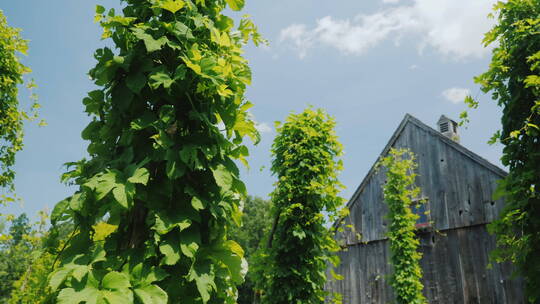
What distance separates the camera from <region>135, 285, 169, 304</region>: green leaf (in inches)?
70.2

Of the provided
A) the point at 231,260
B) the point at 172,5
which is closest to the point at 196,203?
the point at 231,260

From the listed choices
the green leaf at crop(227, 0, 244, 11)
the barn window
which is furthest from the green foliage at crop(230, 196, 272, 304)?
the green leaf at crop(227, 0, 244, 11)

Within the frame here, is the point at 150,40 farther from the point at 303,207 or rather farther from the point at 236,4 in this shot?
the point at 303,207

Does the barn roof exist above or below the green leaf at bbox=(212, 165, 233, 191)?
above

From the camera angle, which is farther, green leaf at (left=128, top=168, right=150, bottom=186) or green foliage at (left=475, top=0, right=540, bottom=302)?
green foliage at (left=475, top=0, right=540, bottom=302)

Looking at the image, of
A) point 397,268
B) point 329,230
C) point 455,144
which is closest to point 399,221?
point 397,268

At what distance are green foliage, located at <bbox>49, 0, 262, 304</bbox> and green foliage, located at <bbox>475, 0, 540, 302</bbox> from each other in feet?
13.8

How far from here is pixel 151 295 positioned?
1.83 m

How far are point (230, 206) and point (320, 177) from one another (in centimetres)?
394

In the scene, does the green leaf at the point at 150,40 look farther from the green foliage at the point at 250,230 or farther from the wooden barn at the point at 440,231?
the green foliage at the point at 250,230

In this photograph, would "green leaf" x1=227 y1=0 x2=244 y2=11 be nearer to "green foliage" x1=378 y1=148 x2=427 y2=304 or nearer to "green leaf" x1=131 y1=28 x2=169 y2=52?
"green leaf" x1=131 y1=28 x2=169 y2=52

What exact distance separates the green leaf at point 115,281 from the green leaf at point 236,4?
1966 millimetres

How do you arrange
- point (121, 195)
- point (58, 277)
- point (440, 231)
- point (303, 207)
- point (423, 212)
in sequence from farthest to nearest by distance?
point (423, 212) → point (440, 231) → point (303, 207) → point (121, 195) → point (58, 277)

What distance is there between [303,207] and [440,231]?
617cm
